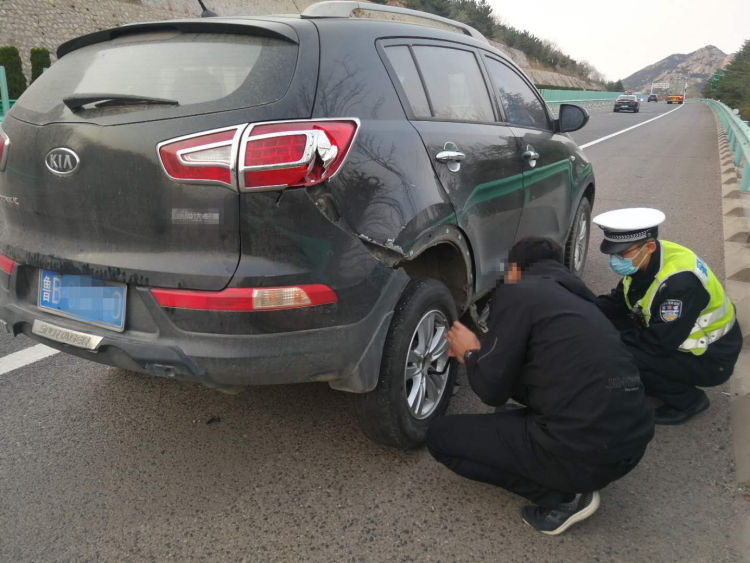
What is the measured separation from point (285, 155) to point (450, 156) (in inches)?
40.5

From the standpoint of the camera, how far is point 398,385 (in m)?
2.71

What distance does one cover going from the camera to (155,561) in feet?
7.54

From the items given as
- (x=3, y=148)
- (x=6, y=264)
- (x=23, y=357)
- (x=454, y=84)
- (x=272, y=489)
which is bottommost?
(x=23, y=357)

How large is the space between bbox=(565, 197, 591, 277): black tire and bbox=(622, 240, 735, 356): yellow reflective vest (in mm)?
1794

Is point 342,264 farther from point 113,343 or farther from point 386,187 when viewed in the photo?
point 113,343

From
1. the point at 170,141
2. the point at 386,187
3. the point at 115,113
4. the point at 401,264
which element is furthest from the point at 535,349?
the point at 115,113

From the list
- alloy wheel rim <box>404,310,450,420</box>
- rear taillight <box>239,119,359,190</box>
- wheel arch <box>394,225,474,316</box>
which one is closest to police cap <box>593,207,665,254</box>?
wheel arch <box>394,225,474,316</box>

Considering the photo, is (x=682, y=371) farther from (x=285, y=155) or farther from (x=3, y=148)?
(x=3, y=148)

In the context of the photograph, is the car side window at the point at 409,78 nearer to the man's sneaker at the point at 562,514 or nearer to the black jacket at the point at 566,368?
the black jacket at the point at 566,368

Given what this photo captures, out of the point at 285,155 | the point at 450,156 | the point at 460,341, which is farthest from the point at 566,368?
the point at 285,155

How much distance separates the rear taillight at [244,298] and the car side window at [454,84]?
4.15 feet

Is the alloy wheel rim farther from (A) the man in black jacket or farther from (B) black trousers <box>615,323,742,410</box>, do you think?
(B) black trousers <box>615,323,742,410</box>

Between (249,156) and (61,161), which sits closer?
(249,156)

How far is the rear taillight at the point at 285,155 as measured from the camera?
217cm
